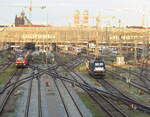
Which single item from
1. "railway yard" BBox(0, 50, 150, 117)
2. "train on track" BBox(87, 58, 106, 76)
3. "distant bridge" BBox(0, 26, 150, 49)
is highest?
"distant bridge" BBox(0, 26, 150, 49)

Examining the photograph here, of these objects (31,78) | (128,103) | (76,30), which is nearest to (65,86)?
(31,78)

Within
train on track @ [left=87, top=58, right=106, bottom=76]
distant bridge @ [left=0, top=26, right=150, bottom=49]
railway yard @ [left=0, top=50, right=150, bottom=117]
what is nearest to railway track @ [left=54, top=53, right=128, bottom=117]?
railway yard @ [left=0, top=50, right=150, bottom=117]

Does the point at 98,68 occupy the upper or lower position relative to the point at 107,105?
upper

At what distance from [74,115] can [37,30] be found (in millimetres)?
102057

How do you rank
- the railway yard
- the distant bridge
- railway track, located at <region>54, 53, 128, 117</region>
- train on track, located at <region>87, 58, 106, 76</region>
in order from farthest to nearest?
the distant bridge < train on track, located at <region>87, 58, 106, 76</region> < the railway yard < railway track, located at <region>54, 53, 128, 117</region>

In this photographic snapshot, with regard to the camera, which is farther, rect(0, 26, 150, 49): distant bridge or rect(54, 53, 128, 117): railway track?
rect(0, 26, 150, 49): distant bridge

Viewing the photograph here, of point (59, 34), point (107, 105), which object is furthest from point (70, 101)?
point (59, 34)

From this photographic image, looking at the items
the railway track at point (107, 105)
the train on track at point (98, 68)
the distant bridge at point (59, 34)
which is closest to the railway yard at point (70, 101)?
the railway track at point (107, 105)

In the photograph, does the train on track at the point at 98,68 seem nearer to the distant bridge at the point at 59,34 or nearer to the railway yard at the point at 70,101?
the railway yard at the point at 70,101

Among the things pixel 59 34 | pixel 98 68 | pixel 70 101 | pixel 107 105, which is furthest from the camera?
pixel 59 34

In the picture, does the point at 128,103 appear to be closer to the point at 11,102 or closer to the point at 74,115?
A: the point at 74,115

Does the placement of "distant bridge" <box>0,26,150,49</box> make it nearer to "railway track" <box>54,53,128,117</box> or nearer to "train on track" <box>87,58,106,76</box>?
"train on track" <box>87,58,106,76</box>

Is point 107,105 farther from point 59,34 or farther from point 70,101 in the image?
point 59,34

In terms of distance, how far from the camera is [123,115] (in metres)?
17.8
